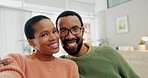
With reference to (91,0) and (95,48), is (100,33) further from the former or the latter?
(95,48)

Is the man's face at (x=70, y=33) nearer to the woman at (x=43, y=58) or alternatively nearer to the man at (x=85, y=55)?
the man at (x=85, y=55)

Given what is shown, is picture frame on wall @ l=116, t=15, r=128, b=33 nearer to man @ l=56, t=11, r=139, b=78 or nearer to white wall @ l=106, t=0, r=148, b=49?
white wall @ l=106, t=0, r=148, b=49

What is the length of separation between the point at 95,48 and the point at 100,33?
413 centimetres

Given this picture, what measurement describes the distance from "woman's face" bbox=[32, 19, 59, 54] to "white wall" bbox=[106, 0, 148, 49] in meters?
3.58

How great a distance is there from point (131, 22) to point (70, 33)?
3.65 m

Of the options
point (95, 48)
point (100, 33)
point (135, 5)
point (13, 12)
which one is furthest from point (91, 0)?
point (95, 48)

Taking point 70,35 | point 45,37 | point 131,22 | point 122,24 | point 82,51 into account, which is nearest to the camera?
point 45,37

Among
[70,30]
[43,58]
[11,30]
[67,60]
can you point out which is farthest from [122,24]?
[43,58]

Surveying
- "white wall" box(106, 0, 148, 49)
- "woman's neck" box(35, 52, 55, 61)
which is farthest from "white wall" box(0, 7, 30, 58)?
"woman's neck" box(35, 52, 55, 61)

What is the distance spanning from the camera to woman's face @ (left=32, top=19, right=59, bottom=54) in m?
0.93

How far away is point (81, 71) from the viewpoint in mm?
1194

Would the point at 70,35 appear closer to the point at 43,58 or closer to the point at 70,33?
the point at 70,33

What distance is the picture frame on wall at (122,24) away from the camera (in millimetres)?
4516

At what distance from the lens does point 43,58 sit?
97cm
